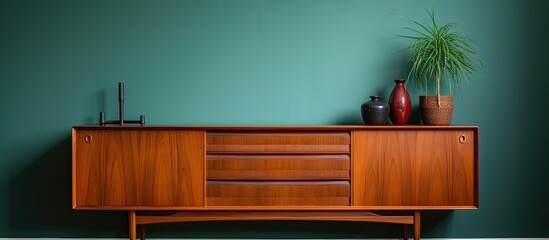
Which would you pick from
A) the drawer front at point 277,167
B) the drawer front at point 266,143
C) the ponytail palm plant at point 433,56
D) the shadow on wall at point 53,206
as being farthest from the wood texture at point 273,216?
the ponytail palm plant at point 433,56

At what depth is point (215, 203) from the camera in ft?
10.2

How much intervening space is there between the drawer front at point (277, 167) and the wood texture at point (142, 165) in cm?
11

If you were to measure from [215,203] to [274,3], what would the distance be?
134 centimetres

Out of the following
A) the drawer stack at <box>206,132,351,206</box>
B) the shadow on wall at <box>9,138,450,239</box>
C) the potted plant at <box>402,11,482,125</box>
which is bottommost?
the shadow on wall at <box>9,138,450,239</box>

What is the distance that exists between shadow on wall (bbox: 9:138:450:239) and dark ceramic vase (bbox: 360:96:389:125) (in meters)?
0.75

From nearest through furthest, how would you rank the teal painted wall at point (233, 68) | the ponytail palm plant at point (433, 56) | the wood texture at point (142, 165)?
1. the wood texture at point (142, 165)
2. the ponytail palm plant at point (433, 56)
3. the teal painted wall at point (233, 68)

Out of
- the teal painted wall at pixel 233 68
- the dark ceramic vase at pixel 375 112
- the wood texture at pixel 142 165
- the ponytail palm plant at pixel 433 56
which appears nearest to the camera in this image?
the wood texture at pixel 142 165

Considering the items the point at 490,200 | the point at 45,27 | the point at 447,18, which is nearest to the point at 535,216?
the point at 490,200

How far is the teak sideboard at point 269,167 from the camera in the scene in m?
3.10

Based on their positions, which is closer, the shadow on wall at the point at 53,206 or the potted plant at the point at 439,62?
the potted plant at the point at 439,62

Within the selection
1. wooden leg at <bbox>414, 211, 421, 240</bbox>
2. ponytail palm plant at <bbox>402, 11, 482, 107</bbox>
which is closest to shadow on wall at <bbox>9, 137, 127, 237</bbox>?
wooden leg at <bbox>414, 211, 421, 240</bbox>

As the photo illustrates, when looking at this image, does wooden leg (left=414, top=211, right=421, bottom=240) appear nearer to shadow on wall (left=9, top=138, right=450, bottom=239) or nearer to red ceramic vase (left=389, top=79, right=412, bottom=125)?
shadow on wall (left=9, top=138, right=450, bottom=239)

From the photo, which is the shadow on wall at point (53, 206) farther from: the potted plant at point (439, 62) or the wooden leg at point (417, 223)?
the potted plant at point (439, 62)

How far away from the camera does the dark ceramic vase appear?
3207 mm
